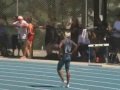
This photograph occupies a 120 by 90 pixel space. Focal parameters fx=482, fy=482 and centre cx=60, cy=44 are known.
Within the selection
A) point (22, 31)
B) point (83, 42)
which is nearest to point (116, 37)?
point (83, 42)

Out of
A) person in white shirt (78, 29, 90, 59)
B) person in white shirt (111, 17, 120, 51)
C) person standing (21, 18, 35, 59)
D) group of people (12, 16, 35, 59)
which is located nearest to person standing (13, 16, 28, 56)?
group of people (12, 16, 35, 59)

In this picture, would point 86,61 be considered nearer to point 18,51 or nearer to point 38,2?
point 18,51

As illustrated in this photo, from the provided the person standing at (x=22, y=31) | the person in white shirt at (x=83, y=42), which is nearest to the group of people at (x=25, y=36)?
the person standing at (x=22, y=31)

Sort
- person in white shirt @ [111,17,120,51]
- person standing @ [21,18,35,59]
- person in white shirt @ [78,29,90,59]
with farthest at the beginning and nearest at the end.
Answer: person standing @ [21,18,35,59]
person in white shirt @ [78,29,90,59]
person in white shirt @ [111,17,120,51]

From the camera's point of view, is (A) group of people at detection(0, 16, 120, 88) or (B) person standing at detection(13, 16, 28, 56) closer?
(A) group of people at detection(0, 16, 120, 88)

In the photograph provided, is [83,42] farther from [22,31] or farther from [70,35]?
[22,31]

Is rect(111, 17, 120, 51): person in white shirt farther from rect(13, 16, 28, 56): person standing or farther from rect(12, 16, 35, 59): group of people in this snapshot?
rect(13, 16, 28, 56): person standing

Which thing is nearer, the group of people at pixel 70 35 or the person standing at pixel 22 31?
the group of people at pixel 70 35

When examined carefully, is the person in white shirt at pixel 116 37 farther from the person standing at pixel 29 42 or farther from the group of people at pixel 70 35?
the person standing at pixel 29 42

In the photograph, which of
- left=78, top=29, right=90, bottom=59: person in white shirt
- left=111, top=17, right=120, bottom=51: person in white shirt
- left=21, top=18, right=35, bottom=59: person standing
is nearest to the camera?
left=111, top=17, right=120, bottom=51: person in white shirt

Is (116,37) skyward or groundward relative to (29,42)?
skyward

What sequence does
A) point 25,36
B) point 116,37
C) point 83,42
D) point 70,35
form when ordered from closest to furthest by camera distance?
point 70,35 → point 116,37 → point 83,42 → point 25,36

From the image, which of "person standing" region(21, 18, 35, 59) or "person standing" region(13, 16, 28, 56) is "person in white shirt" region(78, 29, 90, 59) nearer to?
"person standing" region(21, 18, 35, 59)

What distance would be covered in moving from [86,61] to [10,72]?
3.84 metres
